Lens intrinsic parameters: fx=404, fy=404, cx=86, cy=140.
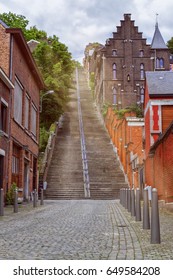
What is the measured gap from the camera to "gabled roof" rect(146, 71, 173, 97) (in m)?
23.1

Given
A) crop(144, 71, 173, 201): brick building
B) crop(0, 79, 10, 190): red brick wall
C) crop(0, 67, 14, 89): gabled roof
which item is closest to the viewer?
crop(144, 71, 173, 201): brick building

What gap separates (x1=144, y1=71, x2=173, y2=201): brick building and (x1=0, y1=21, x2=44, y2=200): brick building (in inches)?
290

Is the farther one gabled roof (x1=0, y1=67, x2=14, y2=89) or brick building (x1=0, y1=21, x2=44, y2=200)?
brick building (x1=0, y1=21, x2=44, y2=200)

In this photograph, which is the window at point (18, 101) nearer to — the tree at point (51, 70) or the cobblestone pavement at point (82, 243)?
the cobblestone pavement at point (82, 243)

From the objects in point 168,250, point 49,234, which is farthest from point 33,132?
point 168,250

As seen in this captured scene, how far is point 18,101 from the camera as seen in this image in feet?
76.8

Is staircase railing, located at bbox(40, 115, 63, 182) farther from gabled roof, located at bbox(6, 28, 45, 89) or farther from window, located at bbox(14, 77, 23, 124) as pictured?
window, located at bbox(14, 77, 23, 124)

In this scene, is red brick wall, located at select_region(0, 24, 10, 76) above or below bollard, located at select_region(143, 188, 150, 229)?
above

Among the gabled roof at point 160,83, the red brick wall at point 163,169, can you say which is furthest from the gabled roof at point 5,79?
the gabled roof at point 160,83

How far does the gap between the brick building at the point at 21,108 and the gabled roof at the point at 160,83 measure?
750 cm

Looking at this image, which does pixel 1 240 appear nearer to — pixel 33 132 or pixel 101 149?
pixel 33 132

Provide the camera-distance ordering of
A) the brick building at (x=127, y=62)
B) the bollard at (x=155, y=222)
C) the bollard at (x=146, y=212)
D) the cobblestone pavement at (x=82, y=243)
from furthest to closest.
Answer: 1. the brick building at (x=127, y=62)
2. the bollard at (x=146, y=212)
3. the bollard at (x=155, y=222)
4. the cobblestone pavement at (x=82, y=243)

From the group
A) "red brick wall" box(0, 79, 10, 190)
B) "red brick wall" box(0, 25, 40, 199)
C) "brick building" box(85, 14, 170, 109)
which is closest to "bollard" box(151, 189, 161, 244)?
"red brick wall" box(0, 79, 10, 190)

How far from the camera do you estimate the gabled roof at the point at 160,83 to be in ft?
75.7
